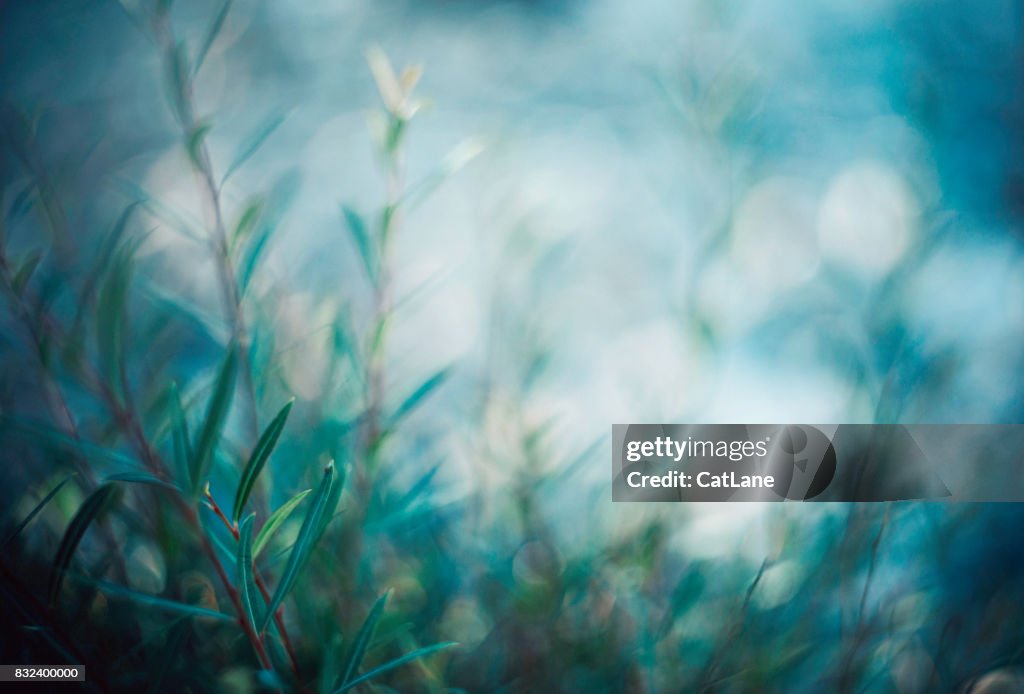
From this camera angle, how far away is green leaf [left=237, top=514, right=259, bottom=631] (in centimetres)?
24

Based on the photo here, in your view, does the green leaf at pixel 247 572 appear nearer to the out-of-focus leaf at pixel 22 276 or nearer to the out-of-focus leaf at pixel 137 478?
the out-of-focus leaf at pixel 137 478

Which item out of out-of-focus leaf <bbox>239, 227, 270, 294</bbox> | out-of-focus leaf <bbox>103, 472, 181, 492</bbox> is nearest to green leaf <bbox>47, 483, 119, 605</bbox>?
out-of-focus leaf <bbox>103, 472, 181, 492</bbox>

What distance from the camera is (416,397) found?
0.34 meters

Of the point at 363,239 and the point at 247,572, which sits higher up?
the point at 363,239

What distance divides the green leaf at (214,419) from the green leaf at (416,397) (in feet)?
0.37

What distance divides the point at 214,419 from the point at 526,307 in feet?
0.80

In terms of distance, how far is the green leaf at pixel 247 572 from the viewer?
24cm

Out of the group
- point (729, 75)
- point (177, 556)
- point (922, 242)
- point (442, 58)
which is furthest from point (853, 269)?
point (177, 556)

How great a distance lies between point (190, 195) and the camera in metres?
0.45

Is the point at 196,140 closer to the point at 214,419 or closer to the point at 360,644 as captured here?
the point at 214,419

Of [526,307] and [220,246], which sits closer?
[220,246]

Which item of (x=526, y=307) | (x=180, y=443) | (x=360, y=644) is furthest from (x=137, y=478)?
(x=526, y=307)

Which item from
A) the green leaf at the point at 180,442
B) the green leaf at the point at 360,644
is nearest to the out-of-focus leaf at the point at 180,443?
the green leaf at the point at 180,442

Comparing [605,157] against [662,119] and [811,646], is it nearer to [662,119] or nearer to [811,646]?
[662,119]
